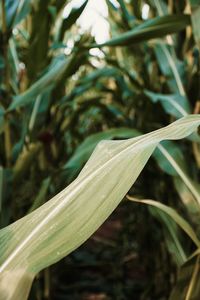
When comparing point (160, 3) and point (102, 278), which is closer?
point (160, 3)

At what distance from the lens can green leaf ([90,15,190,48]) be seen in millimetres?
614

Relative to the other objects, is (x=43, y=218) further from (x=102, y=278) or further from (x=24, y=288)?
(x=102, y=278)

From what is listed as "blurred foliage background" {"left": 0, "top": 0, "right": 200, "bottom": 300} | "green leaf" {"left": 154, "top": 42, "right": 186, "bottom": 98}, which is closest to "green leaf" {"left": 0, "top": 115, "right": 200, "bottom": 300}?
"blurred foliage background" {"left": 0, "top": 0, "right": 200, "bottom": 300}

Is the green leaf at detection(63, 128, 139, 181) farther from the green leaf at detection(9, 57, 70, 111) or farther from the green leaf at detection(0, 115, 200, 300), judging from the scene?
the green leaf at detection(0, 115, 200, 300)

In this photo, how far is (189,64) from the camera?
79cm

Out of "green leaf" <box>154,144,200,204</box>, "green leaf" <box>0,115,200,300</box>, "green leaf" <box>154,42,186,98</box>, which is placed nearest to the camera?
"green leaf" <box>0,115,200,300</box>

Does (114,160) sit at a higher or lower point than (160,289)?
higher

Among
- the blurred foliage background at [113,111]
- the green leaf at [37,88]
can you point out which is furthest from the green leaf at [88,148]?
the green leaf at [37,88]

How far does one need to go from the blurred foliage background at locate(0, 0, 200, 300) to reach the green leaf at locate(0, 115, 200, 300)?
188 millimetres

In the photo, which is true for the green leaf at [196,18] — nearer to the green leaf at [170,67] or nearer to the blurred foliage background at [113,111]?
the blurred foliage background at [113,111]

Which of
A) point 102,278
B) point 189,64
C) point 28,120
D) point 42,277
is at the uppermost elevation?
point 28,120

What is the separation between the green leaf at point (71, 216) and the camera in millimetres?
263

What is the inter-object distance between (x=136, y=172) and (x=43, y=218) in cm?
8

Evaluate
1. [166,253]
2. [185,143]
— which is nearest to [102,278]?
A: [166,253]
